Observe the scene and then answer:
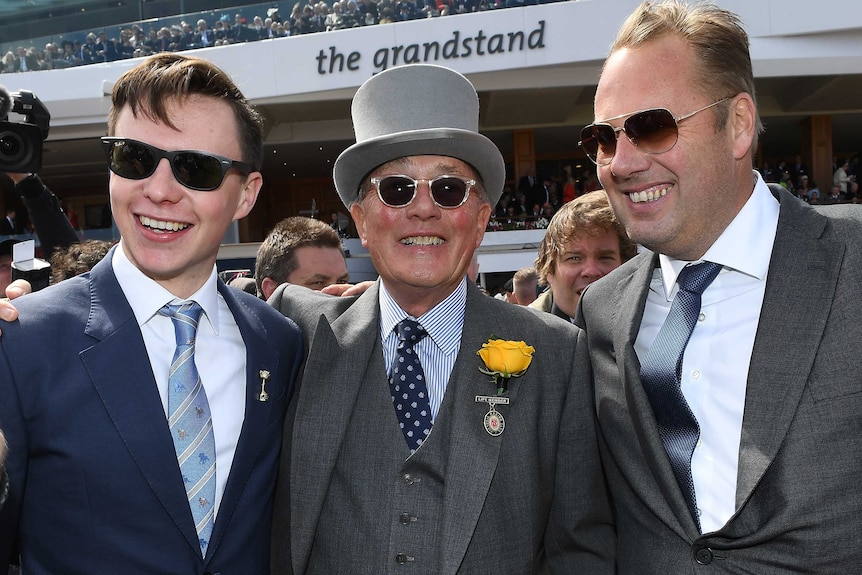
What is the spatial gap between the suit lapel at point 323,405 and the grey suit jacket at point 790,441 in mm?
808

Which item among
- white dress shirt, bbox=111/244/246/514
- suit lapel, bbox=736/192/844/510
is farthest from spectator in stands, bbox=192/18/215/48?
suit lapel, bbox=736/192/844/510

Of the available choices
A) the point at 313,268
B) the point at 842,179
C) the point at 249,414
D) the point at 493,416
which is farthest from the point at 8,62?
the point at 842,179

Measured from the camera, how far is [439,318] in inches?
96.9

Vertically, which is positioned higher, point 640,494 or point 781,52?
point 781,52

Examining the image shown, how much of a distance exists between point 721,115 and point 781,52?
16.7 metres

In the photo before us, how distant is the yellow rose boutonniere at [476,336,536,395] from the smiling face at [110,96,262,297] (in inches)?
33.5

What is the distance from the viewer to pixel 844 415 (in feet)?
6.42

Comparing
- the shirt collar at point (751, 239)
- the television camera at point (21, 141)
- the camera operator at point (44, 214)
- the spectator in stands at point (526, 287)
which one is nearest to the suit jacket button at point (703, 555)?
the shirt collar at point (751, 239)

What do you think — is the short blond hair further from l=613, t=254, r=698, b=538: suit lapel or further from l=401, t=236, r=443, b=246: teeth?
l=401, t=236, r=443, b=246: teeth

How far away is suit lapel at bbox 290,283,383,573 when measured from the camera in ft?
7.12

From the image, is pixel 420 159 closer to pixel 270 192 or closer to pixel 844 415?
pixel 844 415

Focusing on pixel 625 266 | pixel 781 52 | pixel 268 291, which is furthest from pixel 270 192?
pixel 625 266

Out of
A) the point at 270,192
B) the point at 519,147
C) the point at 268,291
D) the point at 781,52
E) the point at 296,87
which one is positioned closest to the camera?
the point at 268,291

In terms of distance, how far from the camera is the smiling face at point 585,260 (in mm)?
3633
